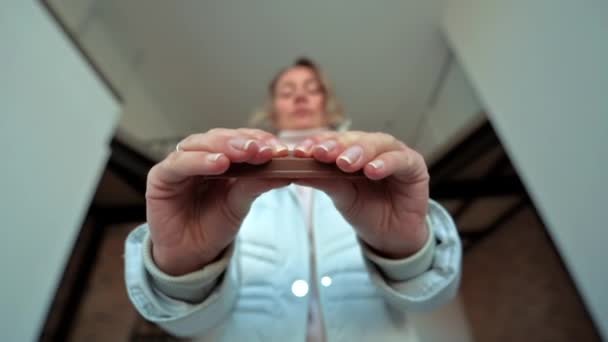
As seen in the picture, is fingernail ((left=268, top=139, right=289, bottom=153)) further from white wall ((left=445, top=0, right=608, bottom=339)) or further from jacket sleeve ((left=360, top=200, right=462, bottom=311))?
white wall ((left=445, top=0, right=608, bottom=339))

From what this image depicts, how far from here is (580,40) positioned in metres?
0.41

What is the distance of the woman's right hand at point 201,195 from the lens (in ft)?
0.71

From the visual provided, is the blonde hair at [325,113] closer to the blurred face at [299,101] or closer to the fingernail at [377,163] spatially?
the blurred face at [299,101]

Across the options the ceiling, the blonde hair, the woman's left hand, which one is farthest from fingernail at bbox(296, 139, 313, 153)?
the ceiling

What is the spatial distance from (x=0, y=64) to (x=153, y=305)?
384 mm

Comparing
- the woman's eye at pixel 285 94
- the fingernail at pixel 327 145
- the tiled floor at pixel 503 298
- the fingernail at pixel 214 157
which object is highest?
the woman's eye at pixel 285 94

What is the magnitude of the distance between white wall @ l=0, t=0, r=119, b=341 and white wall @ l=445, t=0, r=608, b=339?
0.70 meters

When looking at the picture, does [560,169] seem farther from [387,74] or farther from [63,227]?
[387,74]

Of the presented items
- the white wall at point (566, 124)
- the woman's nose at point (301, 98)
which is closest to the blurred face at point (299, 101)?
the woman's nose at point (301, 98)

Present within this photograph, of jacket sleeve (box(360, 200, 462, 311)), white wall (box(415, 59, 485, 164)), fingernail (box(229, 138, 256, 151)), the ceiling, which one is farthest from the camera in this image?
the ceiling

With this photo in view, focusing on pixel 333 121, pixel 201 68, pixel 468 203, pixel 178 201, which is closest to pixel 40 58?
pixel 178 201

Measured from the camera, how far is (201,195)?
0.28 meters

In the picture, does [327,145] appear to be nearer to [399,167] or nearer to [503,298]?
[399,167]

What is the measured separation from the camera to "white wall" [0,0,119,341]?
362mm
